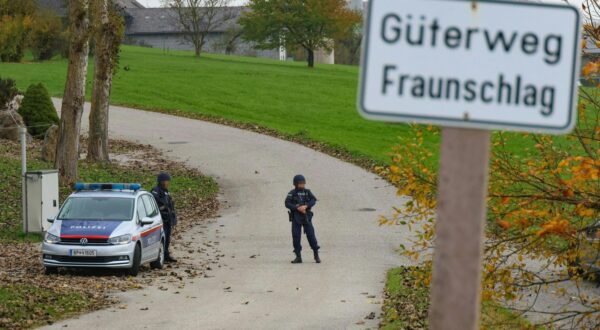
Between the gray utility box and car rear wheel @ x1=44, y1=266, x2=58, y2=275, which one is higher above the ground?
the gray utility box

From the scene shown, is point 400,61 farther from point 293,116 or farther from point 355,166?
point 293,116

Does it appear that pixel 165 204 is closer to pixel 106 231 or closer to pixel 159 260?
pixel 159 260

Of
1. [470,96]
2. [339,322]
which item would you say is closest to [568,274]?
[339,322]

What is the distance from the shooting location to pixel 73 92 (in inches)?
1145

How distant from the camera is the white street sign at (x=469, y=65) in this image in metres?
3.47

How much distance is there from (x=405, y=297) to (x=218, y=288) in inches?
132

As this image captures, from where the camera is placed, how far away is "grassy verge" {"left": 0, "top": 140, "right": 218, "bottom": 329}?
15719 mm

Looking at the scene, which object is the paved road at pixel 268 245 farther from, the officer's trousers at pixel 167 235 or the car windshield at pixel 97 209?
the car windshield at pixel 97 209

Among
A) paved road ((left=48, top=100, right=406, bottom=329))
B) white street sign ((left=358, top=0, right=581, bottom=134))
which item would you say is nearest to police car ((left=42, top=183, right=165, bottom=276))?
paved road ((left=48, top=100, right=406, bottom=329))

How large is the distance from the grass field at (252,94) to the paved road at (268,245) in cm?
420

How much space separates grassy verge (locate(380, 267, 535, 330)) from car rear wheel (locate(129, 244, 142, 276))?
4528 millimetres

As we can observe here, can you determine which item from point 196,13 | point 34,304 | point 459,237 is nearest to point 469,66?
point 459,237

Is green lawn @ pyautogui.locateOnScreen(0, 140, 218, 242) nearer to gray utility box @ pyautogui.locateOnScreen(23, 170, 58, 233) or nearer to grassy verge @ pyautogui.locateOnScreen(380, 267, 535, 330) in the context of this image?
gray utility box @ pyautogui.locateOnScreen(23, 170, 58, 233)

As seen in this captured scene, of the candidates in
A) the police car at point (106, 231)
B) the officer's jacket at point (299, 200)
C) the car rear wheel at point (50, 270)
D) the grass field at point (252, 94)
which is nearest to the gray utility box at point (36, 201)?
the police car at point (106, 231)
